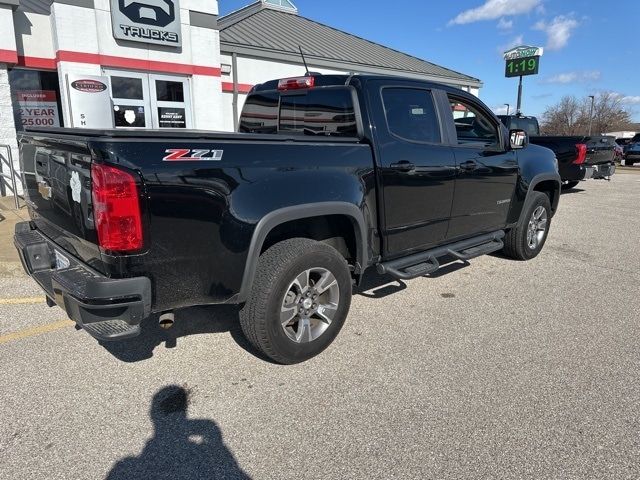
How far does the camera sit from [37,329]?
12.4ft

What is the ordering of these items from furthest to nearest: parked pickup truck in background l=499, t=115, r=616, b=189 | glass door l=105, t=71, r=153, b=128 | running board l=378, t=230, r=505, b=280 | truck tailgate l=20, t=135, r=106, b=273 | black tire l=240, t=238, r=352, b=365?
parked pickup truck in background l=499, t=115, r=616, b=189
glass door l=105, t=71, r=153, b=128
running board l=378, t=230, r=505, b=280
black tire l=240, t=238, r=352, b=365
truck tailgate l=20, t=135, r=106, b=273

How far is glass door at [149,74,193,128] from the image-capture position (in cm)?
1061

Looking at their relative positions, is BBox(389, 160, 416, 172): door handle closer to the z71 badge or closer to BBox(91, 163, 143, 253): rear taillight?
the z71 badge

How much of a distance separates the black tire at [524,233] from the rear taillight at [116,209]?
4541 mm

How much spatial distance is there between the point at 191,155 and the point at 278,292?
3.34 feet

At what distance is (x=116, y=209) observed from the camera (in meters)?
2.35

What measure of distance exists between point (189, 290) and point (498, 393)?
6.57 feet

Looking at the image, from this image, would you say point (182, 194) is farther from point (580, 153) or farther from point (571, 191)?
point (571, 191)

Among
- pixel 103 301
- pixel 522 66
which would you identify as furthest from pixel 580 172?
pixel 522 66

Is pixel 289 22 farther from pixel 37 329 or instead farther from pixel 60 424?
pixel 60 424

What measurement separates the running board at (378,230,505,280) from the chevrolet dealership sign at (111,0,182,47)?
8649mm

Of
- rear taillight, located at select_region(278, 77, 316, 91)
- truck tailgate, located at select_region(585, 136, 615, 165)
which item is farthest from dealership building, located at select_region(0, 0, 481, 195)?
truck tailgate, located at select_region(585, 136, 615, 165)

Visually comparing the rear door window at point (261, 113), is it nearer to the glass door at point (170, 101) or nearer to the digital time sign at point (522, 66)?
the glass door at point (170, 101)

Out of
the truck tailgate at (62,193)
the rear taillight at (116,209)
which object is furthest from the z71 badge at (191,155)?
the truck tailgate at (62,193)
